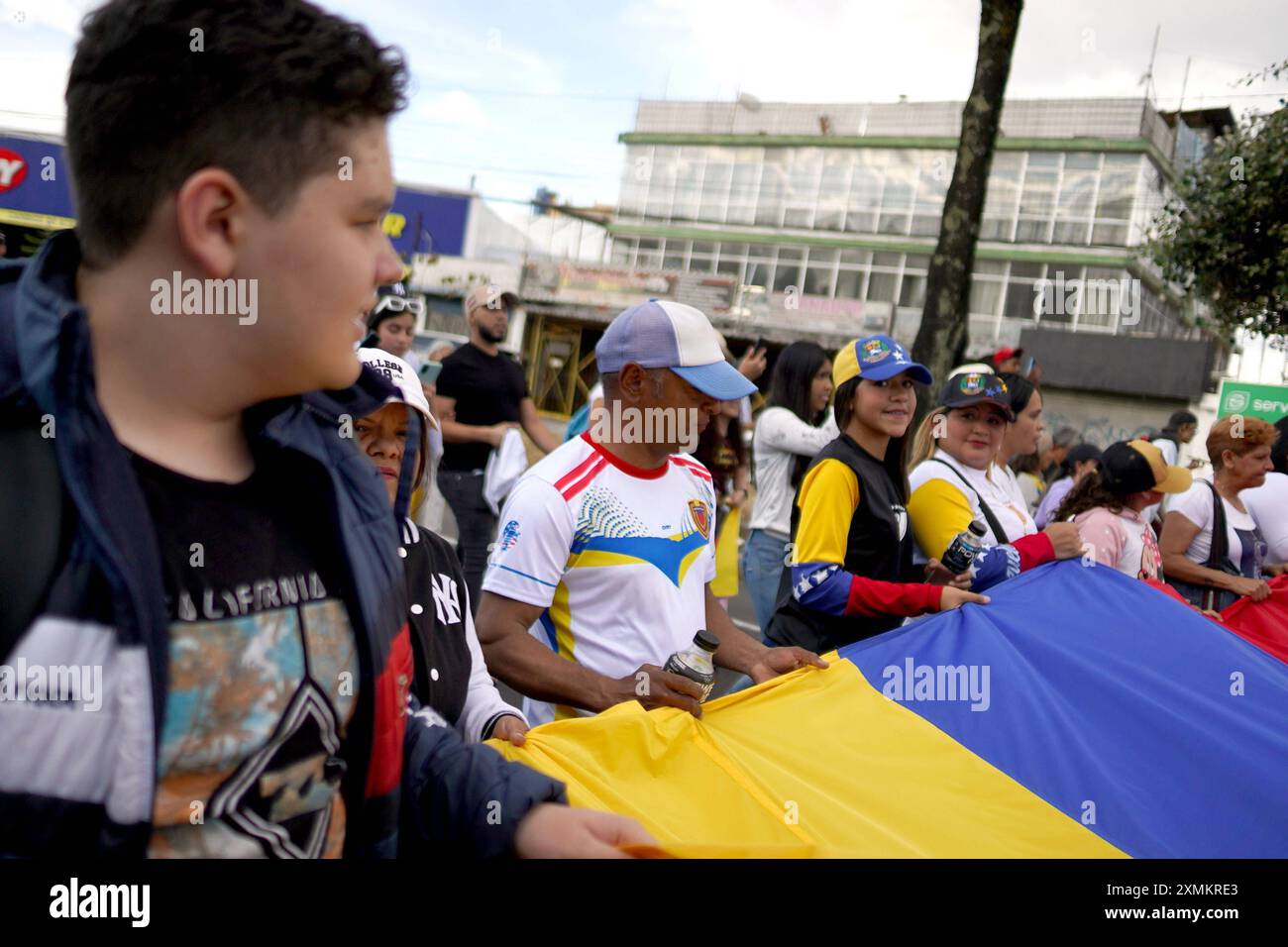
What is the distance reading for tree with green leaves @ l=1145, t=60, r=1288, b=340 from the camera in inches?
546

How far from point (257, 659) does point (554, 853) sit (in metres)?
0.49

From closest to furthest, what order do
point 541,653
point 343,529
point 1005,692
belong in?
point 343,529 < point 541,653 < point 1005,692

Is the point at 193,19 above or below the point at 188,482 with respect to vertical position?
above

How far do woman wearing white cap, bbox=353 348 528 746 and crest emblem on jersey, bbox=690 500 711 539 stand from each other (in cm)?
96

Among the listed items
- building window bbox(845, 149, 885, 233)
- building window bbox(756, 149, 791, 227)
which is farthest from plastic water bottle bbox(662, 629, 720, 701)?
building window bbox(756, 149, 791, 227)

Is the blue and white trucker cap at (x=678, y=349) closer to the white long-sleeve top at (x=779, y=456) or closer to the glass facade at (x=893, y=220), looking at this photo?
the white long-sleeve top at (x=779, y=456)

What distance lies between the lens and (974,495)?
165 inches

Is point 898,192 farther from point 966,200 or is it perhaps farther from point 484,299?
point 484,299

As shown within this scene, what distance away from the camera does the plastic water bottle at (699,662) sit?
2512 millimetres

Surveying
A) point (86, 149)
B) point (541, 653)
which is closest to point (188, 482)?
point (86, 149)

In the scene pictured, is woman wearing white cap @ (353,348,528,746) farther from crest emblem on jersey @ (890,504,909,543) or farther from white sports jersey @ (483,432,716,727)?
crest emblem on jersey @ (890,504,909,543)

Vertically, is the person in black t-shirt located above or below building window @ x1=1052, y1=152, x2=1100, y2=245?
below

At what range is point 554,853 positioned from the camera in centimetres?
134

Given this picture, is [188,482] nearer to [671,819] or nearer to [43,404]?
[43,404]
